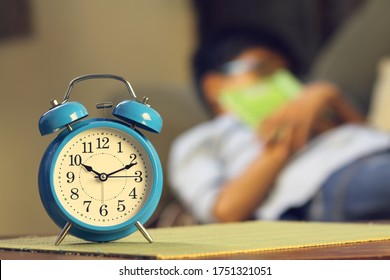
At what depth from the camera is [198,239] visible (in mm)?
938

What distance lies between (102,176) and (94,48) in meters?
2.45

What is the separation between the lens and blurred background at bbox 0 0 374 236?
313 centimetres

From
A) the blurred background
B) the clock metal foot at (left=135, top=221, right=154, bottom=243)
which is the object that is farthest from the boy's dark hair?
the clock metal foot at (left=135, top=221, right=154, bottom=243)

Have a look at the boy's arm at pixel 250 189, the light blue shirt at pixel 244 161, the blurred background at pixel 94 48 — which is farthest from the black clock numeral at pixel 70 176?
the blurred background at pixel 94 48

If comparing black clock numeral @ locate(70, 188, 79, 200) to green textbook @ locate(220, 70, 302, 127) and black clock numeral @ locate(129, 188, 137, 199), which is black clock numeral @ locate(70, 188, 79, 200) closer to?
black clock numeral @ locate(129, 188, 137, 199)

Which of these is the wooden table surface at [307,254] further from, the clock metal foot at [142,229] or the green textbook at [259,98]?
the green textbook at [259,98]

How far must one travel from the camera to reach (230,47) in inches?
125

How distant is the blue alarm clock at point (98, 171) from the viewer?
2.78ft

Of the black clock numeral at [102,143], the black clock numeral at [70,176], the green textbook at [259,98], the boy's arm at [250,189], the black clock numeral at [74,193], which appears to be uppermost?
the black clock numeral at [102,143]

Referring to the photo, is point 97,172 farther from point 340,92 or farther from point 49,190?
point 340,92

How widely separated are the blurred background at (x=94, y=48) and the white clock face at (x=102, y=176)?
211 cm

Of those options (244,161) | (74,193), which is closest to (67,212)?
(74,193)

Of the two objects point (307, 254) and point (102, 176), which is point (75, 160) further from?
point (307, 254)

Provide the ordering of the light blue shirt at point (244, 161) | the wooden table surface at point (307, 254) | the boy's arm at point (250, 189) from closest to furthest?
1. the wooden table surface at point (307, 254)
2. the light blue shirt at point (244, 161)
3. the boy's arm at point (250, 189)
